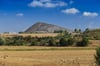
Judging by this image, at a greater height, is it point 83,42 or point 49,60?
point 83,42

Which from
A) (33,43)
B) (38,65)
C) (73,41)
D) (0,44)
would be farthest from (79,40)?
(38,65)

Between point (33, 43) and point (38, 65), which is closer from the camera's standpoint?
point (38, 65)

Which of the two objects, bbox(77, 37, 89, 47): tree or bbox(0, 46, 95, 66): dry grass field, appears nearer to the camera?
bbox(0, 46, 95, 66): dry grass field

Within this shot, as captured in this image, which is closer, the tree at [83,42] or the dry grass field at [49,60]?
the dry grass field at [49,60]

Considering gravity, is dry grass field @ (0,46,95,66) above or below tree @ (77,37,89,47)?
below

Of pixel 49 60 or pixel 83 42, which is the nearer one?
pixel 49 60

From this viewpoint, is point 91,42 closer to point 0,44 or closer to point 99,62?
point 0,44

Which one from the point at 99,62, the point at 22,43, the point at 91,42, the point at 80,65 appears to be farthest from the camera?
the point at 22,43

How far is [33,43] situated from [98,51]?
88182 mm

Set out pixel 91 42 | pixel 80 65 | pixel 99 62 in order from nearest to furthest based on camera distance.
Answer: pixel 99 62, pixel 80 65, pixel 91 42

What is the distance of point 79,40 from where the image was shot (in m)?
121

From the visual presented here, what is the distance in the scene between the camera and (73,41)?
120m

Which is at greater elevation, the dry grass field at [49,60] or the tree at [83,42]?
the tree at [83,42]

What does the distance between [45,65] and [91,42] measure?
223ft
